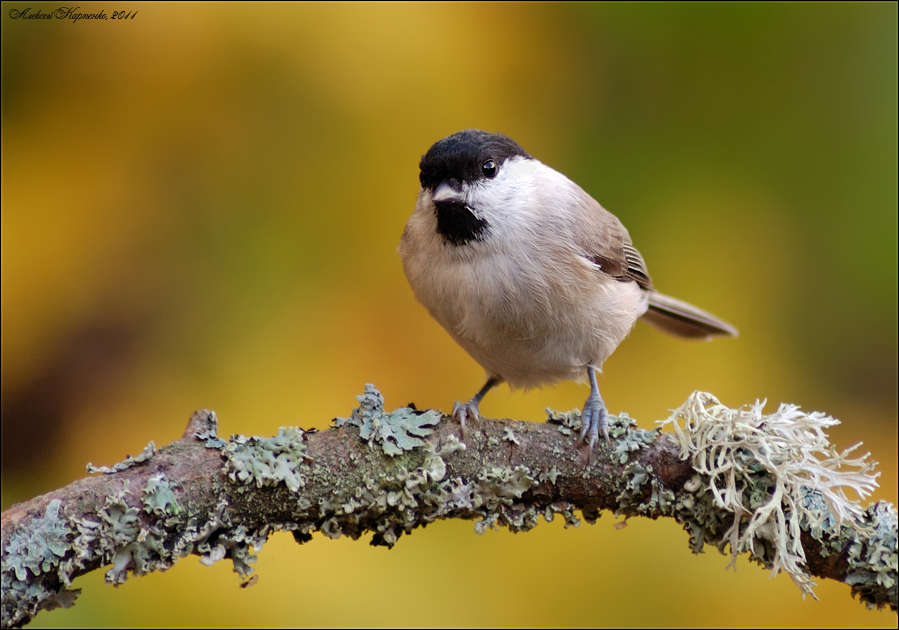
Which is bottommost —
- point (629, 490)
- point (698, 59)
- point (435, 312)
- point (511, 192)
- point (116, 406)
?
point (116, 406)

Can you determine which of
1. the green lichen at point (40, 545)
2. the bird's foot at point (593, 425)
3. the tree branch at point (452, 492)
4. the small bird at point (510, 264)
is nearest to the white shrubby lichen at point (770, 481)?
the tree branch at point (452, 492)

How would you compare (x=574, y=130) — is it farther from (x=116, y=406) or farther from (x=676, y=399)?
(x=116, y=406)

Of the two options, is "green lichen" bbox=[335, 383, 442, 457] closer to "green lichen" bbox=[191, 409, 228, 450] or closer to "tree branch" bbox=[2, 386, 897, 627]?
"tree branch" bbox=[2, 386, 897, 627]

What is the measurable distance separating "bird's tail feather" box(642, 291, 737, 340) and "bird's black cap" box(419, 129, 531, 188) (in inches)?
31.5

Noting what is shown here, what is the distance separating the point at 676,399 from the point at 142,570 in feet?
5.34

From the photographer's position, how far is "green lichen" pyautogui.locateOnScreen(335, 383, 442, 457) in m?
1.34

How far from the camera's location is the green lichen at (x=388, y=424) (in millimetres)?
1337

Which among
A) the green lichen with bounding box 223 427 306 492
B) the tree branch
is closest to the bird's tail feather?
the tree branch

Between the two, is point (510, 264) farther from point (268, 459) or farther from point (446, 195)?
point (268, 459)

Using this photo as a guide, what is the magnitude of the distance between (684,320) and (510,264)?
881 millimetres

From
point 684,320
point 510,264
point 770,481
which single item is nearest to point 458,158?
point 510,264

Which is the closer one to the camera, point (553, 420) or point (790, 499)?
point (790, 499)

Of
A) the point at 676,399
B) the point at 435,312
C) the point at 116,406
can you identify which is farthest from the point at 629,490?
the point at 116,406

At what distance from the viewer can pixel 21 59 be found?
2186mm
